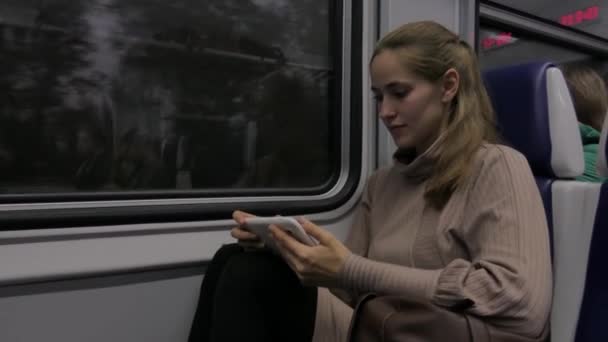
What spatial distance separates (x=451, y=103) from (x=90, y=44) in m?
0.92

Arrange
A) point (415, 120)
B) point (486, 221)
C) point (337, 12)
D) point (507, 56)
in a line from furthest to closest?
point (507, 56) < point (337, 12) < point (415, 120) < point (486, 221)

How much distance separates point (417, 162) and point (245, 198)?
549 millimetres

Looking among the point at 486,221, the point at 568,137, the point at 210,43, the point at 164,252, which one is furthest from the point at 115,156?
the point at 568,137

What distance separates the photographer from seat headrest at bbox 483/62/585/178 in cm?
112

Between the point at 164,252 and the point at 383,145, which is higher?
the point at 383,145

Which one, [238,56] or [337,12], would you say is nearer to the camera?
[238,56]

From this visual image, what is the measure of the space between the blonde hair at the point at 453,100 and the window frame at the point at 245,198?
1.63 feet

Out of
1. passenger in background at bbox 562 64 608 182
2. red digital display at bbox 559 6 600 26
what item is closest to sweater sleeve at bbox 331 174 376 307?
passenger in background at bbox 562 64 608 182

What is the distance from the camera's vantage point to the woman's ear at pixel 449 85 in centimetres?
109

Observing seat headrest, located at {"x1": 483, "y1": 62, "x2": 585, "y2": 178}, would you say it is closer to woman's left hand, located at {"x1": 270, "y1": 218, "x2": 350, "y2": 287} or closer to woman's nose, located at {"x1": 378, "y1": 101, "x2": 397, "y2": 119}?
woman's nose, located at {"x1": 378, "y1": 101, "x2": 397, "y2": 119}

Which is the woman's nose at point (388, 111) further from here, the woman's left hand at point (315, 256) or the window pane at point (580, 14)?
the window pane at point (580, 14)

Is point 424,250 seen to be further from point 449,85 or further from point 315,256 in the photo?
point 449,85

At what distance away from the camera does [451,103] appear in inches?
44.4

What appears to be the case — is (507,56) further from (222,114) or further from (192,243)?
(192,243)
